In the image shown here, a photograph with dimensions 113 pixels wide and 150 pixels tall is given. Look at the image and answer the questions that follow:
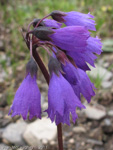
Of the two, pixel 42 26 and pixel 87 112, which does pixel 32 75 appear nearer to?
pixel 42 26

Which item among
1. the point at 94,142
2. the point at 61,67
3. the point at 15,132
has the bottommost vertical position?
the point at 94,142

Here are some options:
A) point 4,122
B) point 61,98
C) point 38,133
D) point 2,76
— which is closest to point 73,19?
point 61,98

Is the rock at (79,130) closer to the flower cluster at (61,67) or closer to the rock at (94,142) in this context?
the rock at (94,142)

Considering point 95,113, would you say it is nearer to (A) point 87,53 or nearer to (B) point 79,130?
(B) point 79,130

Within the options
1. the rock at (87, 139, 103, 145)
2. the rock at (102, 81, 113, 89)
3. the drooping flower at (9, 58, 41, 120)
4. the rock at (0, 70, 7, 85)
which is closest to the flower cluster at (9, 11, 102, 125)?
the drooping flower at (9, 58, 41, 120)

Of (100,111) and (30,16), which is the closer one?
(100,111)

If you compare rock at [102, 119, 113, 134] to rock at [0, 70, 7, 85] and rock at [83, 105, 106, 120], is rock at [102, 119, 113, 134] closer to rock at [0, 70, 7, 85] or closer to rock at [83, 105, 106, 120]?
rock at [83, 105, 106, 120]

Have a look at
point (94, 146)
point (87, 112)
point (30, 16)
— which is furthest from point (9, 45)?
point (94, 146)
